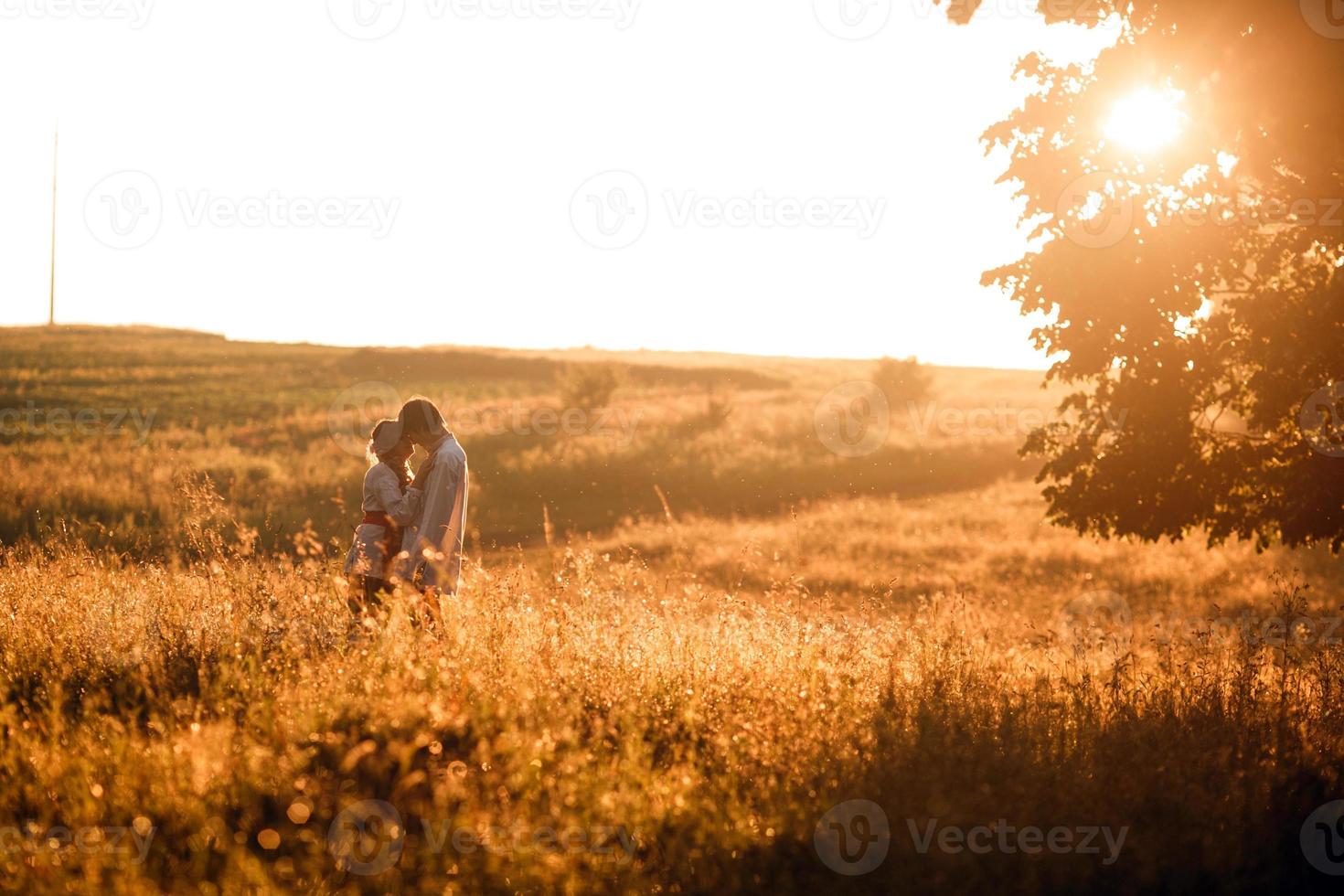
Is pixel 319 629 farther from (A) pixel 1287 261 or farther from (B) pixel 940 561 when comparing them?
(B) pixel 940 561

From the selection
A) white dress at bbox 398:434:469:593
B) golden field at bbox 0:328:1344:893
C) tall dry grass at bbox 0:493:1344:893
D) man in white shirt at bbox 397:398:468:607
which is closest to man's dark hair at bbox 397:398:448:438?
man in white shirt at bbox 397:398:468:607

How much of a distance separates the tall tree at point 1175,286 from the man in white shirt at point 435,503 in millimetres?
5429

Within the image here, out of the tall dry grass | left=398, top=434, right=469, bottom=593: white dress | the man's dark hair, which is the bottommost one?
the tall dry grass

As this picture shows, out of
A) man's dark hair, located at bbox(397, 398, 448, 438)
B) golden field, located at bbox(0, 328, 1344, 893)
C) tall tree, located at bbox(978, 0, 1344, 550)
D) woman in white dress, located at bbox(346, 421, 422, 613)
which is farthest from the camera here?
tall tree, located at bbox(978, 0, 1344, 550)

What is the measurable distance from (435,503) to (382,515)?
0.41 meters

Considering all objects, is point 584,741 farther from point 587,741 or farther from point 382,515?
point 382,515

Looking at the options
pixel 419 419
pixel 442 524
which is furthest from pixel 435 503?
pixel 419 419

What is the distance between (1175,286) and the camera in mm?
9062

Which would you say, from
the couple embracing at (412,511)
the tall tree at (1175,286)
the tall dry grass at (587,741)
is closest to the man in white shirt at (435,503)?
the couple embracing at (412,511)

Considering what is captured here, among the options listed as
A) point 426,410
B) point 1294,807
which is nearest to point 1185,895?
point 1294,807

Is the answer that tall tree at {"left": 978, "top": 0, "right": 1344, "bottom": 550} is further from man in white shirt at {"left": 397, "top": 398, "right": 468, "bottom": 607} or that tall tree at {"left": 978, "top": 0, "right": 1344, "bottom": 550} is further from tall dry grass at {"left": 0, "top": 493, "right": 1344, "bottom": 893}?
man in white shirt at {"left": 397, "top": 398, "right": 468, "bottom": 607}

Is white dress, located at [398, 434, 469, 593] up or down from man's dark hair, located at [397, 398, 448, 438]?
down

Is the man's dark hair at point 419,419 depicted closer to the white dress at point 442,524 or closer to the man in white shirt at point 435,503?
the man in white shirt at point 435,503

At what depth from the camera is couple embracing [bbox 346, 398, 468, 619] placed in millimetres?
7145
